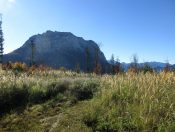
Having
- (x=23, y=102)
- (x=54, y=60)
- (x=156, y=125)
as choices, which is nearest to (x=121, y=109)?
(x=156, y=125)

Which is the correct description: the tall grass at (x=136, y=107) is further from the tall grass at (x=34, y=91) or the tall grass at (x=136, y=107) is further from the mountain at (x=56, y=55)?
the mountain at (x=56, y=55)

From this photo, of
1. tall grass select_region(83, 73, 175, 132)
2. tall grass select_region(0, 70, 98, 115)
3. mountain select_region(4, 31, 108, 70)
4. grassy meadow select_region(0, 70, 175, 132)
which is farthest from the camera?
mountain select_region(4, 31, 108, 70)

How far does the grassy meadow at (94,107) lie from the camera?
8.16m

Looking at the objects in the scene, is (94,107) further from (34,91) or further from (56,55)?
(56,55)

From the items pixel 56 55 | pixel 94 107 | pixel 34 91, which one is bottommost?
pixel 94 107

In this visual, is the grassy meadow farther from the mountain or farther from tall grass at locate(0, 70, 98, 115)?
the mountain

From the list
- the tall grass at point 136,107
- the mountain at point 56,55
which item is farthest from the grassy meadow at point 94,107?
the mountain at point 56,55

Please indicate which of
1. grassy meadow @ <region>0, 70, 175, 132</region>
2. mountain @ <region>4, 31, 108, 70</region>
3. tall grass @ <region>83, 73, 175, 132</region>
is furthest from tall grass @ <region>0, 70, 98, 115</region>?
mountain @ <region>4, 31, 108, 70</region>

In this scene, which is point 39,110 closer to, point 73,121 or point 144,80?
point 73,121

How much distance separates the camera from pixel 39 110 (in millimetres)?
11070

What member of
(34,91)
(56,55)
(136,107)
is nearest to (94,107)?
(136,107)

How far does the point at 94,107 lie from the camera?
9.62 meters

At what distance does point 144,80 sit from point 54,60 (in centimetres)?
16378

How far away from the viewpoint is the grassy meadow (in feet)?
26.8
